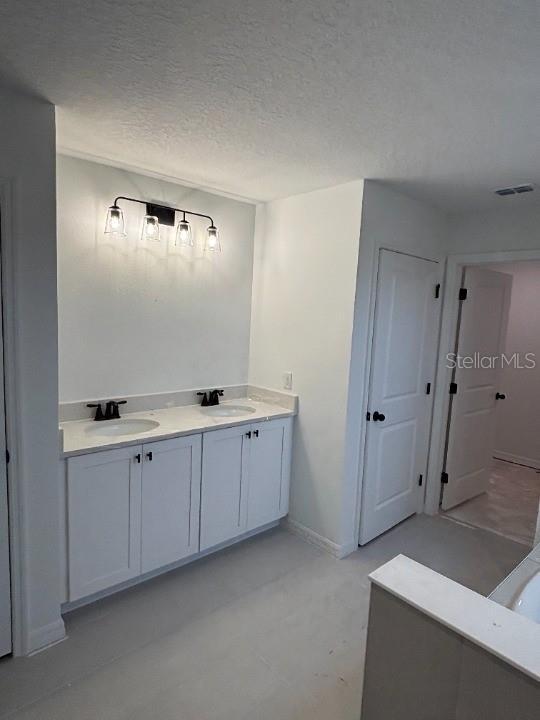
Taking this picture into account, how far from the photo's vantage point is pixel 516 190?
2580 mm

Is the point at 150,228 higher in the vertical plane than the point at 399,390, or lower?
higher

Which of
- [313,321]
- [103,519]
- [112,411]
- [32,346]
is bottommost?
[103,519]

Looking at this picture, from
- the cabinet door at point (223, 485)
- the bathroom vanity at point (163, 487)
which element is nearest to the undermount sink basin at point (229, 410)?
the bathroom vanity at point (163, 487)

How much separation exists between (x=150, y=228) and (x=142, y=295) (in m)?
0.42

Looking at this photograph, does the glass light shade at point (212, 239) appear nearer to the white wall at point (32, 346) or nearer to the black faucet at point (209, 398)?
the black faucet at point (209, 398)

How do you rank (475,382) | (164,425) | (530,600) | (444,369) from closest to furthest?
(530,600) → (164,425) → (444,369) → (475,382)

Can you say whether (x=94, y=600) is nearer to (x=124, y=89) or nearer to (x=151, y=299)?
(x=151, y=299)

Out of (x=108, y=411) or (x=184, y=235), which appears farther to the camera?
(x=184, y=235)

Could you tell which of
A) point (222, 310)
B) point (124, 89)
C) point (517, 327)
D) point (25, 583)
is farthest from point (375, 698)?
point (517, 327)

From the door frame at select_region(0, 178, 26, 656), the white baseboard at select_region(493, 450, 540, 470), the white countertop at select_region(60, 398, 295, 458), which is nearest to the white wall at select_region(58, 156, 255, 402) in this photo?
the white countertop at select_region(60, 398, 295, 458)

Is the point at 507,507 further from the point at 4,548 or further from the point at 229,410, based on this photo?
the point at 4,548

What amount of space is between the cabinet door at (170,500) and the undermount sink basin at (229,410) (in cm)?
53

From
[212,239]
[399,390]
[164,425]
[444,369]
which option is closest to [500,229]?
[444,369]

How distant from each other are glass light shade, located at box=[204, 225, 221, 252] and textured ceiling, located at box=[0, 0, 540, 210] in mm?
561
